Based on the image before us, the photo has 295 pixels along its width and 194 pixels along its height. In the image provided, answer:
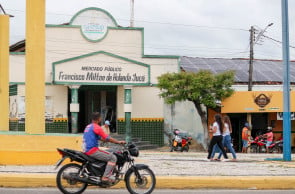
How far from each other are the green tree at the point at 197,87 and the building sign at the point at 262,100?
1.75m

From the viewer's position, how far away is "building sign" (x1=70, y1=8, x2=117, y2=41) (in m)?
28.1

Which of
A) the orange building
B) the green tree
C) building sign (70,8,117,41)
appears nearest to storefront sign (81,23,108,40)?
building sign (70,8,117,41)

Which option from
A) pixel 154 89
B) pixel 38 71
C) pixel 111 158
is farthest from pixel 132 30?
pixel 111 158

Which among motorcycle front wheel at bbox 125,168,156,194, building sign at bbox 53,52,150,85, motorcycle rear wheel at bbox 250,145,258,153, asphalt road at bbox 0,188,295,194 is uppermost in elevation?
building sign at bbox 53,52,150,85

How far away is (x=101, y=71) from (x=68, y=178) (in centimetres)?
1754

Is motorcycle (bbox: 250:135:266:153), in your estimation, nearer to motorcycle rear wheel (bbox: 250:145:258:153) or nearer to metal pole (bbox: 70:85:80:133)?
motorcycle rear wheel (bbox: 250:145:258:153)

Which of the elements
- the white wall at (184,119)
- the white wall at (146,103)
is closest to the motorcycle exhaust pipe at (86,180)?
the white wall at (146,103)

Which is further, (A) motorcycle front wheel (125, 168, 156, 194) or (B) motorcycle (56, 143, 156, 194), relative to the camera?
(A) motorcycle front wheel (125, 168, 156, 194)

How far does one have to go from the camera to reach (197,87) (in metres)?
25.4

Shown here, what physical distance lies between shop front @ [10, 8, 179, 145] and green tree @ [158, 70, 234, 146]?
5.35ft

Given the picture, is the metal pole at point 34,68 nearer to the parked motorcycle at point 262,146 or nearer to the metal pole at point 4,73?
the metal pole at point 4,73

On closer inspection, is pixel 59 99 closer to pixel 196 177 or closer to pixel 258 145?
pixel 258 145

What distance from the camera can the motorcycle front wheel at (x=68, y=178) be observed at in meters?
9.43

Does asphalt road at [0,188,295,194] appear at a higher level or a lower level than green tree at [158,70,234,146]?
lower
